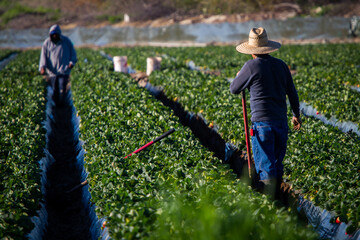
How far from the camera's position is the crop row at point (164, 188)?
10.0ft

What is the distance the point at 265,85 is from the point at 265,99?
0.58ft

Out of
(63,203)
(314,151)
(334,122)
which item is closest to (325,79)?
(334,122)

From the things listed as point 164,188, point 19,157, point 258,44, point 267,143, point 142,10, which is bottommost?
point 142,10

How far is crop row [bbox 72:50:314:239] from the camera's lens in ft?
10.0

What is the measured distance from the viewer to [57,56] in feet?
35.0

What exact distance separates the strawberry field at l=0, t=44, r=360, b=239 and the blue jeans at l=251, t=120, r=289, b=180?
396 mm

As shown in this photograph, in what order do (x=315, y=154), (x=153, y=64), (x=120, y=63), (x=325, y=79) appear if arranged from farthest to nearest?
(x=120, y=63), (x=153, y=64), (x=325, y=79), (x=315, y=154)

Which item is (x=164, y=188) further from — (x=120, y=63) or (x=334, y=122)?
(x=120, y=63)

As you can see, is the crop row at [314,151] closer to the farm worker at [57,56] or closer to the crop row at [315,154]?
the crop row at [315,154]

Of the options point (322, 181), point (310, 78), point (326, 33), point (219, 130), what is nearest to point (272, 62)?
point (322, 181)

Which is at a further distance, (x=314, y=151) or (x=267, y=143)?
(x=314, y=151)

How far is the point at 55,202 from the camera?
6039 millimetres

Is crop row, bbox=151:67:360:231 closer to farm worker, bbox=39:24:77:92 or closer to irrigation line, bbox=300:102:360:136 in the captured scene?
irrigation line, bbox=300:102:360:136

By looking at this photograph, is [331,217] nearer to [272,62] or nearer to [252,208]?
[252,208]
